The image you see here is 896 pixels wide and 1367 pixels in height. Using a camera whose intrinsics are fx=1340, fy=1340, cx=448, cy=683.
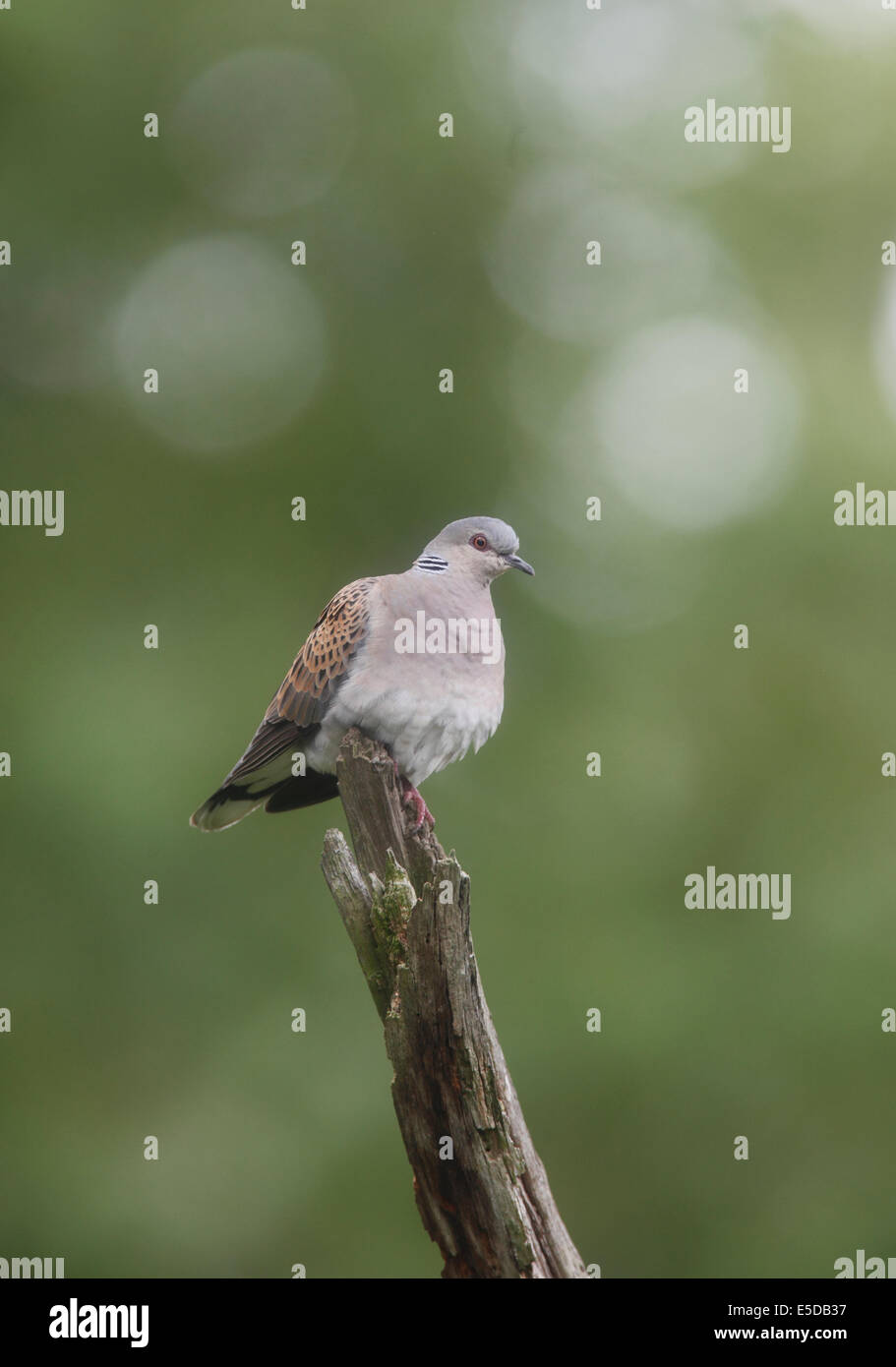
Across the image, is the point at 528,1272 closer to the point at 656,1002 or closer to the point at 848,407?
the point at 656,1002

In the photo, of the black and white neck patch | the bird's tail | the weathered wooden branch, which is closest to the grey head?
the black and white neck patch

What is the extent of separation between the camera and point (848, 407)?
9820mm

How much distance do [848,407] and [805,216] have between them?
178 centimetres

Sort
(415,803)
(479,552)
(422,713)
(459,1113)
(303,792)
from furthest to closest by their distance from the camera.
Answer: (303,792)
(479,552)
(422,713)
(415,803)
(459,1113)

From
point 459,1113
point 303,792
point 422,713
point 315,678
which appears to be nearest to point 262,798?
point 303,792

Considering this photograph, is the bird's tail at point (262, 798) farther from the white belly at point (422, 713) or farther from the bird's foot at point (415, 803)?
the bird's foot at point (415, 803)

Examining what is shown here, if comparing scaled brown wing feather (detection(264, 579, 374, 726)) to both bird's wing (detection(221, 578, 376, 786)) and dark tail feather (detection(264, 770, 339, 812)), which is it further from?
dark tail feather (detection(264, 770, 339, 812))

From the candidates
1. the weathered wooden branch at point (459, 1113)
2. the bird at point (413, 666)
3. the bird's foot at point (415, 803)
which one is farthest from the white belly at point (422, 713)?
the weathered wooden branch at point (459, 1113)

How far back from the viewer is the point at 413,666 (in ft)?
16.3

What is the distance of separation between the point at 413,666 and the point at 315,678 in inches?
17.6

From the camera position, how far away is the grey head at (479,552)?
503cm

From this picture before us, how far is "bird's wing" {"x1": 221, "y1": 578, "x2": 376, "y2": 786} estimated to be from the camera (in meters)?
5.11

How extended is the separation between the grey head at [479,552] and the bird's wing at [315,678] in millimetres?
320

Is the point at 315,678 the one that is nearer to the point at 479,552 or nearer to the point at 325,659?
the point at 325,659
